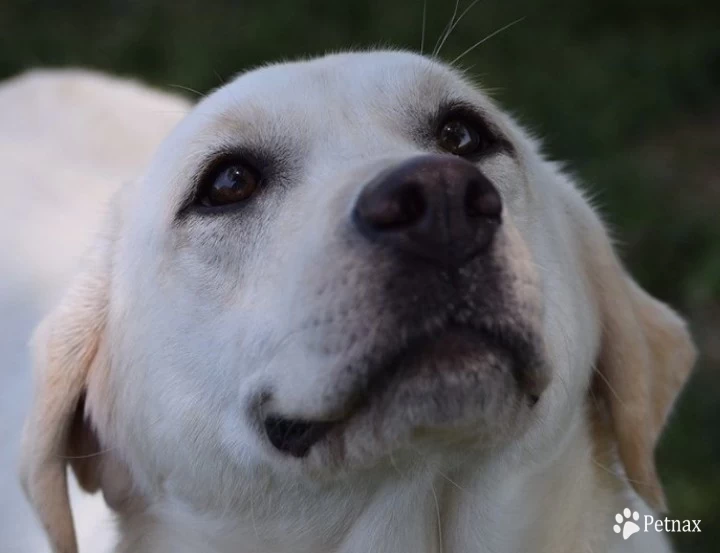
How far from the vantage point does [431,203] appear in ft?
6.59

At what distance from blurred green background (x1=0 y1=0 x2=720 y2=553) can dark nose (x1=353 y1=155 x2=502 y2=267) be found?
279 centimetres

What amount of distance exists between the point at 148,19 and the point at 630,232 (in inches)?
173

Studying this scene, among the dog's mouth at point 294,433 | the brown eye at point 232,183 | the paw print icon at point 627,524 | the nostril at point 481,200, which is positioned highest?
the nostril at point 481,200

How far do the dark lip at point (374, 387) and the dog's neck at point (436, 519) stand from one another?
26cm

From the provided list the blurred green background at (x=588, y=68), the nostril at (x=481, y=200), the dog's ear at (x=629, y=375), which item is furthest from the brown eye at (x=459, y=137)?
the blurred green background at (x=588, y=68)

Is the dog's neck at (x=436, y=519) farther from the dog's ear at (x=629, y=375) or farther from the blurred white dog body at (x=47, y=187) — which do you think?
the blurred white dog body at (x=47, y=187)

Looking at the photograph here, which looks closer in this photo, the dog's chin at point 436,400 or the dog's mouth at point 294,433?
the dog's chin at point 436,400

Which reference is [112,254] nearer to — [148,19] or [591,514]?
[591,514]

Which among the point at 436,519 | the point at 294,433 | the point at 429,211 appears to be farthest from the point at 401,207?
the point at 436,519

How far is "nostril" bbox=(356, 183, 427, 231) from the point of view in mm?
2012

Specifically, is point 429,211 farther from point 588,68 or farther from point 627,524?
point 588,68

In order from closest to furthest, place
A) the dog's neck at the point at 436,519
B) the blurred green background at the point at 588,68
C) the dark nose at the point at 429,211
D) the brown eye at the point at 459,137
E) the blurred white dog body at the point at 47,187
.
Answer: the dark nose at the point at 429,211 → the dog's neck at the point at 436,519 → the brown eye at the point at 459,137 → the blurred white dog body at the point at 47,187 → the blurred green background at the point at 588,68

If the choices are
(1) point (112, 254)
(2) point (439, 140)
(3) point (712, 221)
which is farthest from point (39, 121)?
(3) point (712, 221)

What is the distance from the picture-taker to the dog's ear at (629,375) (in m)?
2.86
